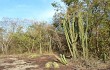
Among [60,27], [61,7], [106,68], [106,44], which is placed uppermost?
[61,7]

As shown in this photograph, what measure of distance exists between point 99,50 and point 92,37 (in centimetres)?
106

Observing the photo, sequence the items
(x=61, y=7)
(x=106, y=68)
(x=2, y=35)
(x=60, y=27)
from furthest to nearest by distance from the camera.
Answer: (x=2, y=35), (x=60, y=27), (x=61, y=7), (x=106, y=68)

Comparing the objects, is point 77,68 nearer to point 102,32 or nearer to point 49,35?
point 102,32

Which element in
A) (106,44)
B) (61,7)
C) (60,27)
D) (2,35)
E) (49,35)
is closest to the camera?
(106,44)

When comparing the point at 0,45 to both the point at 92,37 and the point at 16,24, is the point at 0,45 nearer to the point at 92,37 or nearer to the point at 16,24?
the point at 16,24

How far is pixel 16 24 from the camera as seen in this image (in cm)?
2564

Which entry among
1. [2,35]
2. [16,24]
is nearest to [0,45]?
[2,35]

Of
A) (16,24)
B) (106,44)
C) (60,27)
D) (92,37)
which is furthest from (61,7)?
(16,24)

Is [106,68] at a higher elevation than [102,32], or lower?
lower

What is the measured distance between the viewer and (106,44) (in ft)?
53.2

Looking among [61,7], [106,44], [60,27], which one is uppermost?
[61,7]

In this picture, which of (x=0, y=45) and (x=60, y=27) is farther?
(x=0, y=45)

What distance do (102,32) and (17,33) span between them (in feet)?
35.5

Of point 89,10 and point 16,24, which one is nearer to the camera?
point 89,10
